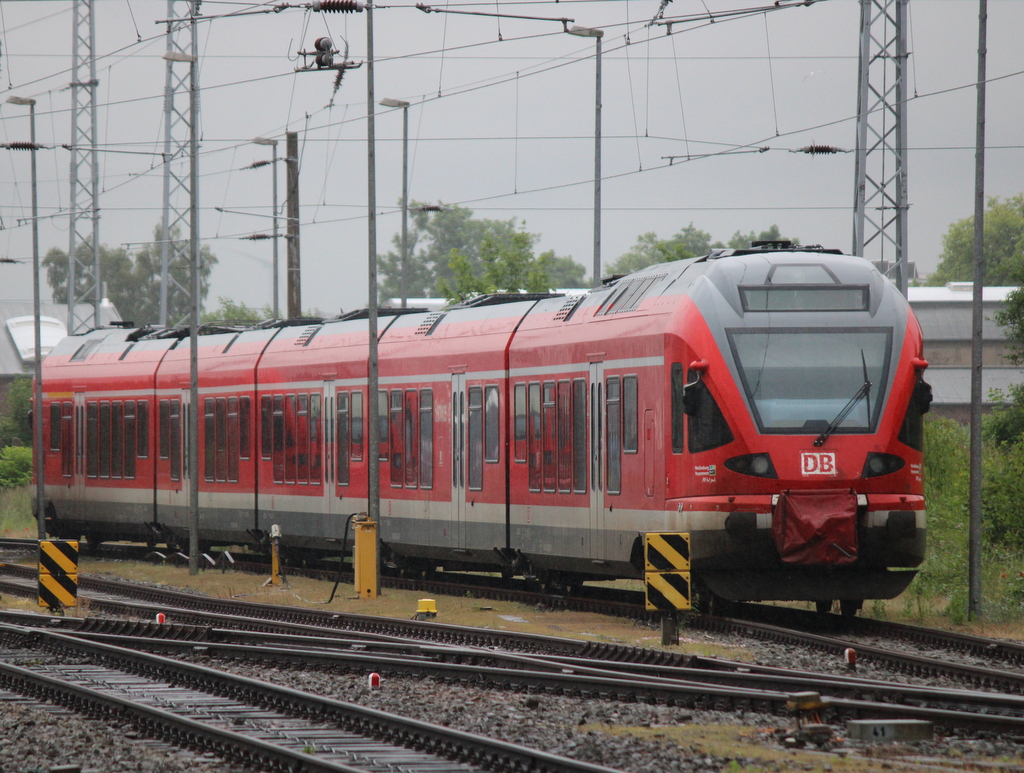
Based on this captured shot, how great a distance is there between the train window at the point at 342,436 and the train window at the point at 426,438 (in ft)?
7.59

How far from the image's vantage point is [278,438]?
2730 centimetres

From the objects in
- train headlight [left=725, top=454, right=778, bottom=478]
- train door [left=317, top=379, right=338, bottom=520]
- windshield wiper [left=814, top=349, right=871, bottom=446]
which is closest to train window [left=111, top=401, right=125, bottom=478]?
train door [left=317, top=379, right=338, bottom=520]

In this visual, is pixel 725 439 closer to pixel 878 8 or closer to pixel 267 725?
pixel 267 725

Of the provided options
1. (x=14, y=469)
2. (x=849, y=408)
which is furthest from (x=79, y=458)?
(x=14, y=469)

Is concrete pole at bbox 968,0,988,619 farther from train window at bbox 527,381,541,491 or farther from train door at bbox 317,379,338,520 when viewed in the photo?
train door at bbox 317,379,338,520

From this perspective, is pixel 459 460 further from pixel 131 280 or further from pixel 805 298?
pixel 131 280

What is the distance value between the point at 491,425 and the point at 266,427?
290 inches

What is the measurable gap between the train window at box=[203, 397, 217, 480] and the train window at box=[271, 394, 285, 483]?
234 centimetres

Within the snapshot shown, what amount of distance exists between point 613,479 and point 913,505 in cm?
357

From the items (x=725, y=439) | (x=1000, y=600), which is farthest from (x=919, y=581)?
(x=725, y=439)

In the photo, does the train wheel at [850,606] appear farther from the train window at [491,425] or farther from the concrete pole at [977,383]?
the train window at [491,425]

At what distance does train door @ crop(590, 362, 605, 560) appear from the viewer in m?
18.7

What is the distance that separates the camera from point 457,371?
2230 cm

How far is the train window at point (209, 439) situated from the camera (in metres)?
29.4
